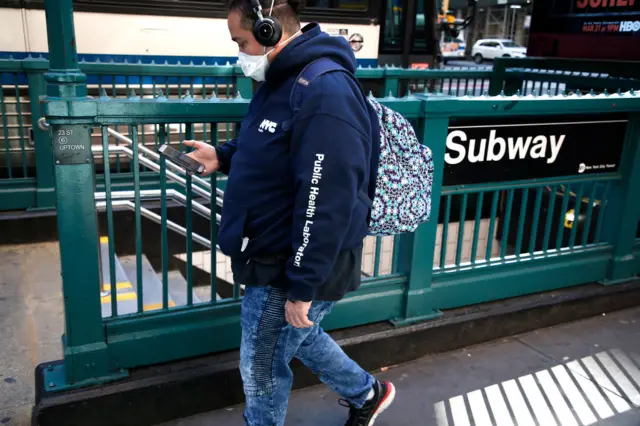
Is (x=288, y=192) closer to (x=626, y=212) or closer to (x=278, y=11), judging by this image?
(x=278, y=11)

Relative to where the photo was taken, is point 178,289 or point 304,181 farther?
point 178,289

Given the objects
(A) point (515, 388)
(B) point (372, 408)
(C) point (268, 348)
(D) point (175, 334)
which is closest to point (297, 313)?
(C) point (268, 348)

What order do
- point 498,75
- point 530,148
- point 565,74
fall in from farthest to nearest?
point 498,75 < point 565,74 < point 530,148

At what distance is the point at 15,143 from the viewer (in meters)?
5.75

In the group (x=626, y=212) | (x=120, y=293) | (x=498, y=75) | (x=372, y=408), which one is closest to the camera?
(x=372, y=408)

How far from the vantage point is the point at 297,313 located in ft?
6.95

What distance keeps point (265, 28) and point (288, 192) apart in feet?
1.81

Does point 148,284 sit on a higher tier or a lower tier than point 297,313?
lower

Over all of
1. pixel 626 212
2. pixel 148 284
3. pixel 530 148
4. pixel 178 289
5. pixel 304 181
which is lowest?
pixel 178 289

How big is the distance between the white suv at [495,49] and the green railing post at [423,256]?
3988 cm

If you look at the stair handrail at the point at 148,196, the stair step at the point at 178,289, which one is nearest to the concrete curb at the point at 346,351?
the stair handrail at the point at 148,196

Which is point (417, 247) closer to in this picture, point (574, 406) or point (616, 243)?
point (574, 406)

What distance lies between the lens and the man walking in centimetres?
194

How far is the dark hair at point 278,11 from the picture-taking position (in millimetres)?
2014
